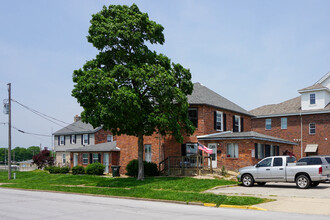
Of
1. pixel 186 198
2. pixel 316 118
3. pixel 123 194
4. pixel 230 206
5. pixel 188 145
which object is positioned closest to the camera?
pixel 230 206

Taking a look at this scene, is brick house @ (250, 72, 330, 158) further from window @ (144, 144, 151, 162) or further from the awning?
window @ (144, 144, 151, 162)

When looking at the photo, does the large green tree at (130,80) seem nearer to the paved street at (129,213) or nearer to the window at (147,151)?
the window at (147,151)

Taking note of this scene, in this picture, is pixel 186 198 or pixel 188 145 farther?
pixel 188 145

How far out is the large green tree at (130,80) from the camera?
24.0m

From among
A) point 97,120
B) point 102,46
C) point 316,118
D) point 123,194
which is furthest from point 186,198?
point 316,118

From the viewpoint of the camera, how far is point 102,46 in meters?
25.5

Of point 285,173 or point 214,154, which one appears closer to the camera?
point 285,173

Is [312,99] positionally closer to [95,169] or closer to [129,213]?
[95,169]

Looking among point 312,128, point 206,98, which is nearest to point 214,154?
point 206,98

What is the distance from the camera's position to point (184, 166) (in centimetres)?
2905

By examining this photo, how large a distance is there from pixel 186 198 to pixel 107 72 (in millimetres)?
11442

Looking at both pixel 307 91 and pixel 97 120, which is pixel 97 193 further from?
pixel 307 91

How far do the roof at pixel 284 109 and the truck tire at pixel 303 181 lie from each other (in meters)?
22.1

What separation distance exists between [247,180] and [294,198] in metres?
5.86
